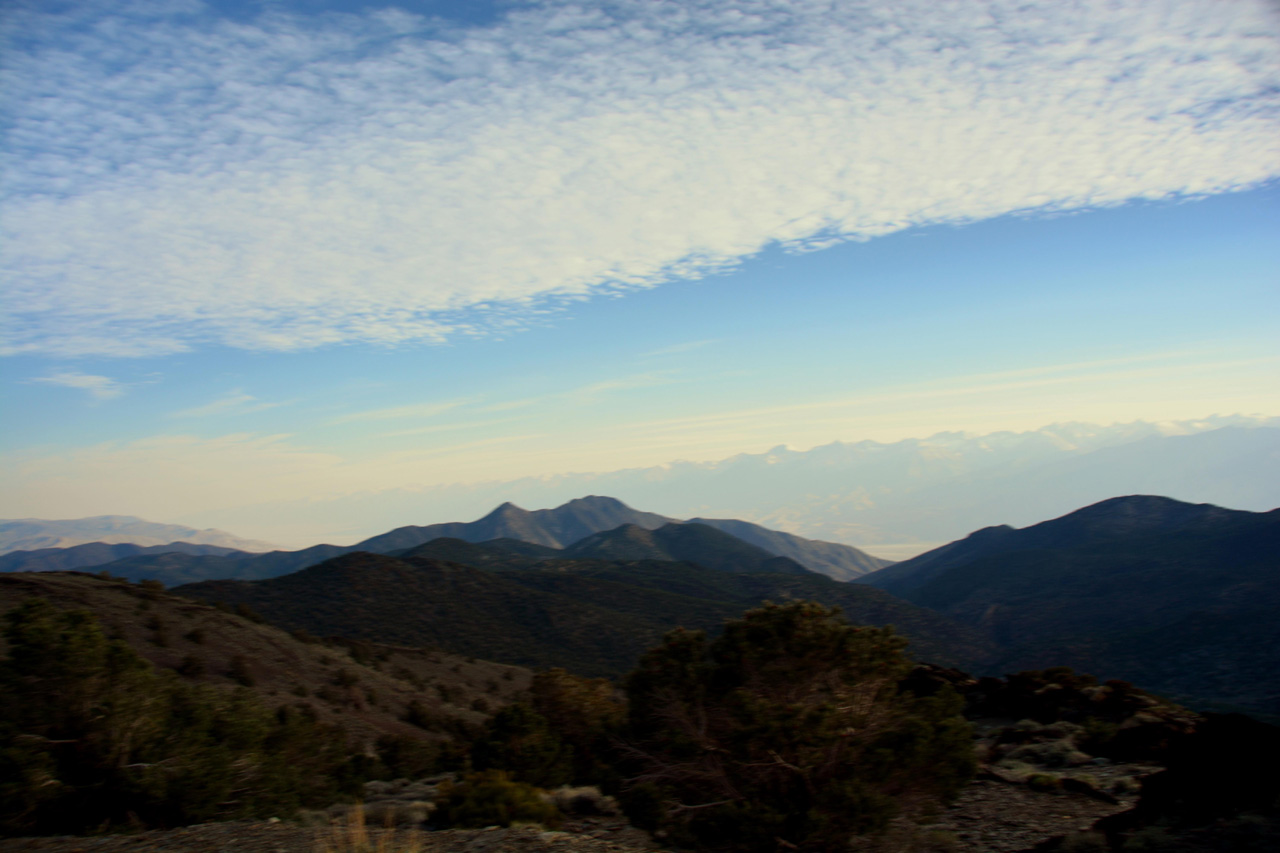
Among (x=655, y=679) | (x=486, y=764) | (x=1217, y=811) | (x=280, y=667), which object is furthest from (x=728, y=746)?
(x=280, y=667)

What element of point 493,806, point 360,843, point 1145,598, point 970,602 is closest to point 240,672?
point 493,806

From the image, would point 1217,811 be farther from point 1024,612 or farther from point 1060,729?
point 1024,612

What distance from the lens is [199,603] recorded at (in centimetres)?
4066

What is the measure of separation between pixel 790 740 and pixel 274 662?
33545 millimetres

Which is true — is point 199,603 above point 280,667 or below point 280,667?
above

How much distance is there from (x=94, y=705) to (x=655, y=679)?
9407 mm

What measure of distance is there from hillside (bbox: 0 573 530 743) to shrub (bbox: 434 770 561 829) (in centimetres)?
1639

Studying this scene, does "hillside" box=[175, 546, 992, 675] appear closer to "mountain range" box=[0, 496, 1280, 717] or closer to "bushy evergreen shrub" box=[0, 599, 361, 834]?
"mountain range" box=[0, 496, 1280, 717]

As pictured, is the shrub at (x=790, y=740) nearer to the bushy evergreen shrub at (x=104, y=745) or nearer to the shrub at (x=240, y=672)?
the bushy evergreen shrub at (x=104, y=745)

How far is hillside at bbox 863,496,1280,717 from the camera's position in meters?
60.0

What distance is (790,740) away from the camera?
1074cm

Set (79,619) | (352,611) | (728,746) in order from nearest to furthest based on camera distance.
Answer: (728,746)
(79,619)
(352,611)

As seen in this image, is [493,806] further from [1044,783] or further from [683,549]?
[683,549]

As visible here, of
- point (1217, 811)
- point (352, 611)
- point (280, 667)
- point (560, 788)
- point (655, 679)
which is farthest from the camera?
point (352, 611)
